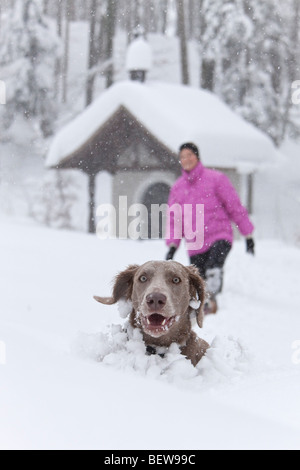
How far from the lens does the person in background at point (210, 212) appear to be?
7.05 ft

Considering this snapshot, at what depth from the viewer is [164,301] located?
5.30 ft

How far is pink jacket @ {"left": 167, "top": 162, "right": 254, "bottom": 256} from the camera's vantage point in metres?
2.21

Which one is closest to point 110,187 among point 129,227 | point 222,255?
point 222,255

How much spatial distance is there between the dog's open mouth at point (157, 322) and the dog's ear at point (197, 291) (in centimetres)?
19

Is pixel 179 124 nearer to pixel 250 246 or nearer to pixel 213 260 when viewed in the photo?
pixel 213 260

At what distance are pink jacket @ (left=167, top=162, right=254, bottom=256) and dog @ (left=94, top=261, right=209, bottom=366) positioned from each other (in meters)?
0.28

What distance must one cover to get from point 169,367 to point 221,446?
573mm

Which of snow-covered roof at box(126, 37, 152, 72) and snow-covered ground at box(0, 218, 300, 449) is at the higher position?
snow-covered roof at box(126, 37, 152, 72)

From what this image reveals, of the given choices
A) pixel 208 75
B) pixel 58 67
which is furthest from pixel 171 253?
pixel 208 75

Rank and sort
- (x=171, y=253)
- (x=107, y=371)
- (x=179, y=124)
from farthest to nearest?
(x=179, y=124) → (x=171, y=253) → (x=107, y=371)

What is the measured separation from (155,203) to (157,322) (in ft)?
2.82

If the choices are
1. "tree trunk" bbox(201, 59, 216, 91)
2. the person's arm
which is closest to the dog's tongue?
the person's arm

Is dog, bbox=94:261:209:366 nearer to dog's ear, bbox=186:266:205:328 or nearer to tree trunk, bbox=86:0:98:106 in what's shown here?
dog's ear, bbox=186:266:205:328
